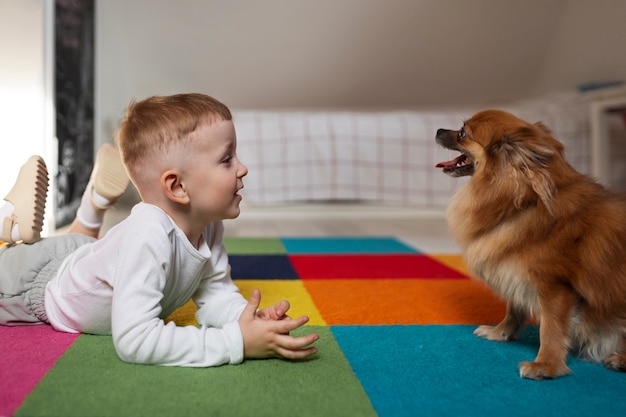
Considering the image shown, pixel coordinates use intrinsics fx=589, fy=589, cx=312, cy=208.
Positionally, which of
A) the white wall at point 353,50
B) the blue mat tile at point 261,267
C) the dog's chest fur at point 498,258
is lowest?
the blue mat tile at point 261,267

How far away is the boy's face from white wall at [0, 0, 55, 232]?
1229mm

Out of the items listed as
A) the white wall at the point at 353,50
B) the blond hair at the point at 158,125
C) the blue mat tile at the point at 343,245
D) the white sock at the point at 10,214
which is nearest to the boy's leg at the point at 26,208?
the white sock at the point at 10,214

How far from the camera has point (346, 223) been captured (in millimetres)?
3736

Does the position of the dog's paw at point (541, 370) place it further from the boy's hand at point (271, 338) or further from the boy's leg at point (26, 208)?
the boy's leg at point (26, 208)

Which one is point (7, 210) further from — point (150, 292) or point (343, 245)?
point (343, 245)

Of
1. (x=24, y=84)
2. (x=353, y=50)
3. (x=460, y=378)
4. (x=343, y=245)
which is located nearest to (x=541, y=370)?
(x=460, y=378)

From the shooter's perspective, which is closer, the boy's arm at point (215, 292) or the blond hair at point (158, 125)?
the blond hair at point (158, 125)

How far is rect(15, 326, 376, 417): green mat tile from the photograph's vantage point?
90 cm

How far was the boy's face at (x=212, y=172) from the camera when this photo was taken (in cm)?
115

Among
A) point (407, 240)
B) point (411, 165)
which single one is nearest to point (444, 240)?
point (407, 240)

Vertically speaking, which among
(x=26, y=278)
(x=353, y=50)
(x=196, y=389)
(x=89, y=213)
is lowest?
(x=196, y=389)

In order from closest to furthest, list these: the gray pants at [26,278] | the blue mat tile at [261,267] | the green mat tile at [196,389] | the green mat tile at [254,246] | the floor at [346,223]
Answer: the green mat tile at [196,389] → the gray pants at [26,278] → the blue mat tile at [261,267] → the green mat tile at [254,246] → the floor at [346,223]

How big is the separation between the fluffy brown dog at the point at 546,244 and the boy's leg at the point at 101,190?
96 centimetres

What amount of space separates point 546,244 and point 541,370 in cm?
26
